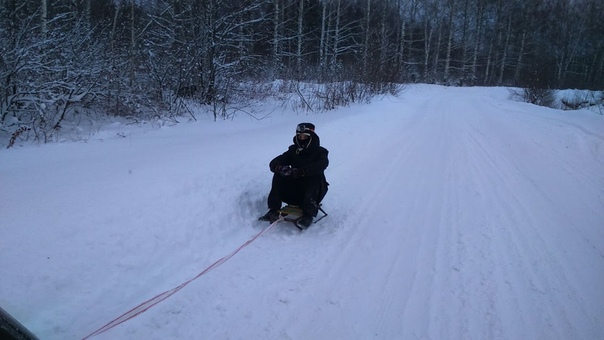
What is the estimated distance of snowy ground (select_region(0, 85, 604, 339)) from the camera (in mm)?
2830

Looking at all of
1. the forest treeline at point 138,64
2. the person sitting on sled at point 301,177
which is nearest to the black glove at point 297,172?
the person sitting on sled at point 301,177

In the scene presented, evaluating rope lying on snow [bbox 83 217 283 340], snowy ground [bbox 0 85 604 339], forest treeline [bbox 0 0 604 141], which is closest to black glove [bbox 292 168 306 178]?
snowy ground [bbox 0 85 604 339]

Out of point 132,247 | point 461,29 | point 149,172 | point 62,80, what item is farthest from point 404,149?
point 461,29

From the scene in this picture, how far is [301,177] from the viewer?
4.65 metres

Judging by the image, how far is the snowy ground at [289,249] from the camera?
2830 millimetres

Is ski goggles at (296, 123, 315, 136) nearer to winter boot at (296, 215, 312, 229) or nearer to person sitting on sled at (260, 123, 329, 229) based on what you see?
person sitting on sled at (260, 123, 329, 229)

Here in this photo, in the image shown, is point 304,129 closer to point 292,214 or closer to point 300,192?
point 300,192

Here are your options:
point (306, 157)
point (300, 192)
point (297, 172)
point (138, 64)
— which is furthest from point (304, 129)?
point (138, 64)

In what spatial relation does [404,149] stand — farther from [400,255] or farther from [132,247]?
[132,247]

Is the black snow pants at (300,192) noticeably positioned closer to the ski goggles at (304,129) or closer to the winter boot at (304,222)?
the winter boot at (304,222)

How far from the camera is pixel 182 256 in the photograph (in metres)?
3.73

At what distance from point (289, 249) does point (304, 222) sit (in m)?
0.56

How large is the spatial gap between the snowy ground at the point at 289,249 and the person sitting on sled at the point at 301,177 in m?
0.29

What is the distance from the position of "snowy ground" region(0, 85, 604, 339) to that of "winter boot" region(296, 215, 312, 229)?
0.13 m
